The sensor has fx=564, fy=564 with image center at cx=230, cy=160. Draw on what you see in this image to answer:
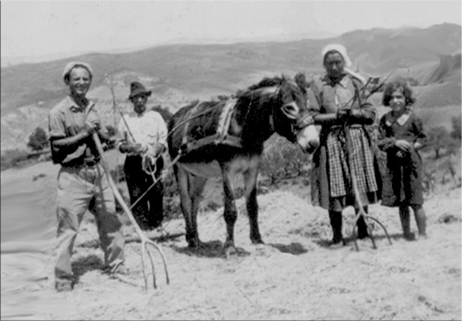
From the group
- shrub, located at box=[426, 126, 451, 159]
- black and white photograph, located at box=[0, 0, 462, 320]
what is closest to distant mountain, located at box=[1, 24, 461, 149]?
black and white photograph, located at box=[0, 0, 462, 320]

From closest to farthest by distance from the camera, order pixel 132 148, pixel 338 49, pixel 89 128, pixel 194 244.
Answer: pixel 89 128 < pixel 338 49 < pixel 132 148 < pixel 194 244

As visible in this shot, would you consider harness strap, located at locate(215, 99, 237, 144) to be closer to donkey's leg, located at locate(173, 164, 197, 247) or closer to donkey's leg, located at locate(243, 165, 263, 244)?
donkey's leg, located at locate(243, 165, 263, 244)

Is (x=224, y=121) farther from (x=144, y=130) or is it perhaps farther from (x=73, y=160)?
(x=73, y=160)

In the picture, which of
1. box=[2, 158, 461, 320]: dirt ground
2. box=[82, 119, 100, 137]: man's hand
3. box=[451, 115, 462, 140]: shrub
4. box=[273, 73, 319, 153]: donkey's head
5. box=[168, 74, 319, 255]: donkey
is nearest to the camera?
box=[2, 158, 461, 320]: dirt ground

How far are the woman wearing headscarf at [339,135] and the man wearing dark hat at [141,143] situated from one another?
1064 mm

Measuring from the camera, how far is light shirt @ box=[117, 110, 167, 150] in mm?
3785

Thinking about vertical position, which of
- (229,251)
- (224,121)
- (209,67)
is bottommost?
(229,251)

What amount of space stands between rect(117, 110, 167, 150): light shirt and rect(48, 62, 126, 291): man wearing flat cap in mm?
635

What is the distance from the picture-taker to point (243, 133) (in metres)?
3.58

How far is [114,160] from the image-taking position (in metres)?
4.45

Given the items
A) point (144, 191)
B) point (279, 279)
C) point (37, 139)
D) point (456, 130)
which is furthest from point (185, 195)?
point (456, 130)

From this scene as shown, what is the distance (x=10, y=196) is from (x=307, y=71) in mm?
2793

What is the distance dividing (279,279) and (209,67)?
170 cm

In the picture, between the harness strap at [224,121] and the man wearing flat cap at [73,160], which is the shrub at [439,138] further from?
the man wearing flat cap at [73,160]
